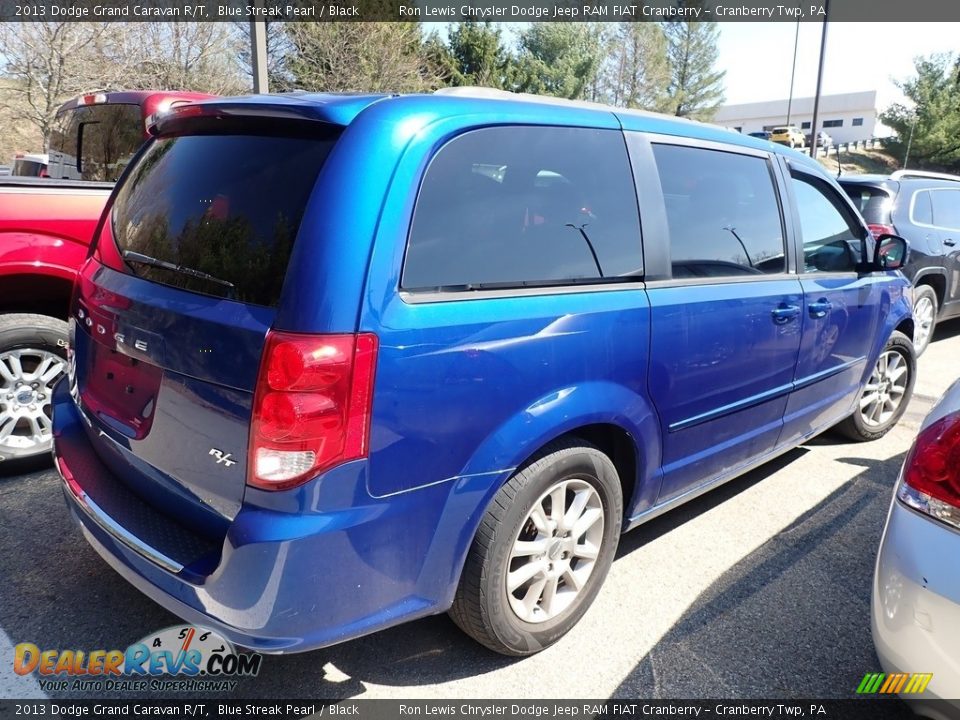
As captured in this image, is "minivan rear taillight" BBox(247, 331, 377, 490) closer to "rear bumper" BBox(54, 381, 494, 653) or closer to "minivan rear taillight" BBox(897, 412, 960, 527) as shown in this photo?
"rear bumper" BBox(54, 381, 494, 653)

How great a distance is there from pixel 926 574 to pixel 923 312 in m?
6.27

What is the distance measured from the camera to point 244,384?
187cm

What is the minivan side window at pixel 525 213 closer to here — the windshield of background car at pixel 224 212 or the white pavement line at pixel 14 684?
the windshield of background car at pixel 224 212

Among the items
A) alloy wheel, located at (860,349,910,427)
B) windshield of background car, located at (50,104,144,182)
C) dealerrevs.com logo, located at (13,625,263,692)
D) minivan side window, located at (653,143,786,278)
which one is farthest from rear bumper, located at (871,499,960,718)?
windshield of background car, located at (50,104,144,182)

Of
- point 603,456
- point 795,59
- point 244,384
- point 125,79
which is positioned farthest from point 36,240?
point 795,59

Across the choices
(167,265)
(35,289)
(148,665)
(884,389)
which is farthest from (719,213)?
(35,289)

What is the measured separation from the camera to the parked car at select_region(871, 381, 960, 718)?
176 centimetres

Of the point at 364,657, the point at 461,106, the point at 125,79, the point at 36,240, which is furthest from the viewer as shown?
the point at 125,79

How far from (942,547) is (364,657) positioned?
184 cm

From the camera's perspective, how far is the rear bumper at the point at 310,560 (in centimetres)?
183

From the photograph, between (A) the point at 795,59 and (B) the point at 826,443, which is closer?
(B) the point at 826,443

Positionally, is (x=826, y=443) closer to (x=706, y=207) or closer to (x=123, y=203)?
(x=706, y=207)

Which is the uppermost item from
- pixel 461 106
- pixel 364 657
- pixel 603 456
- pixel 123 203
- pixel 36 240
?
pixel 461 106

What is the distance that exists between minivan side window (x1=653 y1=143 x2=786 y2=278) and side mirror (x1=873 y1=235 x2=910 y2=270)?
3.32ft
